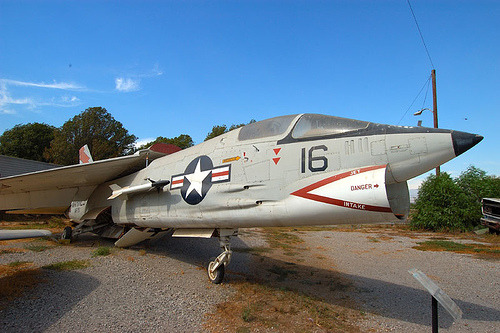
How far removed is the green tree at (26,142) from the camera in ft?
115

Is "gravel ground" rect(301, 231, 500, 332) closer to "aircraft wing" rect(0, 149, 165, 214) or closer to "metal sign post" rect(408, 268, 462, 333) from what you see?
"metal sign post" rect(408, 268, 462, 333)

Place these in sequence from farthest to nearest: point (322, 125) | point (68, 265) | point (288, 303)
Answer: point (68, 265) → point (288, 303) → point (322, 125)

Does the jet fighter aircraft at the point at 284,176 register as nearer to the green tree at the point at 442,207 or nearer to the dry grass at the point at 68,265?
the dry grass at the point at 68,265

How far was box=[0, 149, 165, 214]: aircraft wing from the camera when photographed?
7645mm

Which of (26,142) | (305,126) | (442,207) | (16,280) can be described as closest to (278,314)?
(305,126)

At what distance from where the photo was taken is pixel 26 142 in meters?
35.9

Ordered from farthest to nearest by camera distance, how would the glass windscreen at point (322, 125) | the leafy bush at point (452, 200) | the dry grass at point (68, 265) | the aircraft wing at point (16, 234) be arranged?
the leafy bush at point (452, 200) < the dry grass at point (68, 265) < the aircraft wing at point (16, 234) < the glass windscreen at point (322, 125)

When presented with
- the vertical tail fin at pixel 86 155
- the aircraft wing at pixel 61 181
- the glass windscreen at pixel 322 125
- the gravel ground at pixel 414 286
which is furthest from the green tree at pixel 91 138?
the glass windscreen at pixel 322 125

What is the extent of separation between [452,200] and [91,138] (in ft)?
121

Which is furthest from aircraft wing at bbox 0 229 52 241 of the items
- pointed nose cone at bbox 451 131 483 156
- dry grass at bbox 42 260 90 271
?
pointed nose cone at bbox 451 131 483 156

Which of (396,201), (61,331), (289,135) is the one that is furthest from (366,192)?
(61,331)

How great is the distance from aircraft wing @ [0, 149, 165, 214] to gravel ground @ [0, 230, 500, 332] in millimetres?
1466

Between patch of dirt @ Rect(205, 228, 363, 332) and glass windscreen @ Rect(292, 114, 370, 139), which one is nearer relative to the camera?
patch of dirt @ Rect(205, 228, 363, 332)

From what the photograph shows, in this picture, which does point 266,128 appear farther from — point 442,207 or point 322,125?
point 442,207
